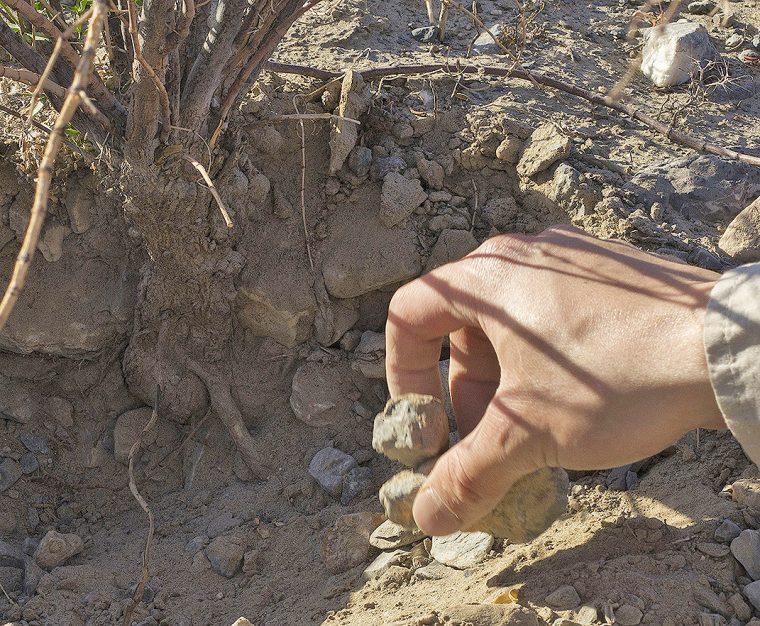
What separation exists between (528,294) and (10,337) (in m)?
2.03

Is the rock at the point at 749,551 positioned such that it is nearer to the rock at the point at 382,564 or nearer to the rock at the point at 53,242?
the rock at the point at 382,564

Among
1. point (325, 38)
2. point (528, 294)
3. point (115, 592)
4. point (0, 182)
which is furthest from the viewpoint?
point (325, 38)

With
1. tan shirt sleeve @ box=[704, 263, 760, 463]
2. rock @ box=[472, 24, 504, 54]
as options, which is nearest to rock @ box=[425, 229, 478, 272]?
rock @ box=[472, 24, 504, 54]

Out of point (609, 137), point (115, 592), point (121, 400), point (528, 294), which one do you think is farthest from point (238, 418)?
point (609, 137)

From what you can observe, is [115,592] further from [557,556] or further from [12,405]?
[557,556]

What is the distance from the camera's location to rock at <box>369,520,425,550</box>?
8.20ft

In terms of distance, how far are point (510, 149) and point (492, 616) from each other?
1.81m

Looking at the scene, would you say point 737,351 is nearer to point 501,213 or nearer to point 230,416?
point 501,213

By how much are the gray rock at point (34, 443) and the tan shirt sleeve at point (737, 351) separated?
8.14 feet

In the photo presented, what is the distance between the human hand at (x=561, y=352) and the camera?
1.67 meters

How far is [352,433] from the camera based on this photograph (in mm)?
3062

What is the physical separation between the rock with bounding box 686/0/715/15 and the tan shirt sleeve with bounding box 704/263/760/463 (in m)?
2.88

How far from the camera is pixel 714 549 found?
6.89ft

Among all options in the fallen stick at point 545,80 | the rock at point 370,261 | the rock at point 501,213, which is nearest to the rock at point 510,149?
the rock at point 501,213
